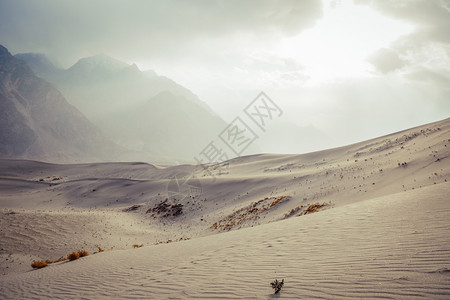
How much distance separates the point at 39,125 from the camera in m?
104

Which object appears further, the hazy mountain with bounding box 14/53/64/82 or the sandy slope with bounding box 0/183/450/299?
the hazy mountain with bounding box 14/53/64/82

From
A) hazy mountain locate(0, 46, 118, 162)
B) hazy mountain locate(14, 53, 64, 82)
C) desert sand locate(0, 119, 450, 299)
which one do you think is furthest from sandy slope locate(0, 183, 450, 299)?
hazy mountain locate(14, 53, 64, 82)

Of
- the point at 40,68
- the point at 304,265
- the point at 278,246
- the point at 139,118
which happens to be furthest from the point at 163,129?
the point at 304,265

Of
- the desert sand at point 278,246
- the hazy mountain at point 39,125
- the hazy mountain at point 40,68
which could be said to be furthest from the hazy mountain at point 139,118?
the desert sand at point 278,246

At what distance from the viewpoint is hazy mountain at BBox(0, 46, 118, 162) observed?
9162 cm

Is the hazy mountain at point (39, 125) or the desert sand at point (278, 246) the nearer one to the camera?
the desert sand at point (278, 246)

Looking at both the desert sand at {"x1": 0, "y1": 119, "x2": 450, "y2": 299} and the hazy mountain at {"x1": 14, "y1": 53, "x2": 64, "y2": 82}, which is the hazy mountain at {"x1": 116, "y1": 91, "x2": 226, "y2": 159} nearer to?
the hazy mountain at {"x1": 14, "y1": 53, "x2": 64, "y2": 82}

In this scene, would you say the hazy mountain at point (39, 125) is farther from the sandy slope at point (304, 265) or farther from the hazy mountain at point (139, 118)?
the sandy slope at point (304, 265)

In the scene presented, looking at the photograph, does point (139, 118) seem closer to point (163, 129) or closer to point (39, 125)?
point (163, 129)

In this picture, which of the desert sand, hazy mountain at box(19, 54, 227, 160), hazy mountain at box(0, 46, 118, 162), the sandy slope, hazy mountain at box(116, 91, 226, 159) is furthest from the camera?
hazy mountain at box(19, 54, 227, 160)

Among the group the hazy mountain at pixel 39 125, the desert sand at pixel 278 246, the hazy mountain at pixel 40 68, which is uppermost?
the hazy mountain at pixel 40 68

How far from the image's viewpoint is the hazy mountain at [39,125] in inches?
3607

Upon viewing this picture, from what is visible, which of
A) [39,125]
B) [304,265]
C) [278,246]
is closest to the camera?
[304,265]

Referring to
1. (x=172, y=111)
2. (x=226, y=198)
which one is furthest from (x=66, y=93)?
(x=226, y=198)
